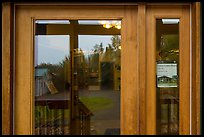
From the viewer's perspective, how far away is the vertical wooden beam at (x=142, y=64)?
3.04 m

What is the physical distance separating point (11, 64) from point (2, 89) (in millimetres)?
233

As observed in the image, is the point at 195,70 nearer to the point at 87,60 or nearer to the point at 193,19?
the point at 193,19

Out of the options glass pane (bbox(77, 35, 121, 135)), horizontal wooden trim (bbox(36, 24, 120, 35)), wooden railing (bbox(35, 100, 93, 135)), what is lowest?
wooden railing (bbox(35, 100, 93, 135))

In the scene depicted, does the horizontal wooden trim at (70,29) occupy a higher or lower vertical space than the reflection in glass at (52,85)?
higher

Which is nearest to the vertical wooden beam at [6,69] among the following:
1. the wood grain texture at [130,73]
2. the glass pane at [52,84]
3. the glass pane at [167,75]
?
the glass pane at [52,84]

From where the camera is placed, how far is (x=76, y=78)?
183 inches

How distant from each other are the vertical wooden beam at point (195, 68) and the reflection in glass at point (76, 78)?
2.25ft

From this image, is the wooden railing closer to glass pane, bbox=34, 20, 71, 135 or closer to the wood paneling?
glass pane, bbox=34, 20, 71, 135

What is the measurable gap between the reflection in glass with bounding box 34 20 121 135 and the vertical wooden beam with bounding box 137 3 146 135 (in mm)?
259

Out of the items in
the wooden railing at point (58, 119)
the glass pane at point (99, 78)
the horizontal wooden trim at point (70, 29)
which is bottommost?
the wooden railing at point (58, 119)

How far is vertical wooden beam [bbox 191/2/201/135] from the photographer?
296 cm

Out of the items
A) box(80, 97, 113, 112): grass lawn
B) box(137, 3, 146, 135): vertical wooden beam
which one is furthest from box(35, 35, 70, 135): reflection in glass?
box(137, 3, 146, 135): vertical wooden beam

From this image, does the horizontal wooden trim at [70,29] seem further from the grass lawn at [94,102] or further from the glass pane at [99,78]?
the grass lawn at [94,102]

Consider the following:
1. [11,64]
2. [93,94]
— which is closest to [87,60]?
[93,94]
